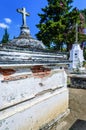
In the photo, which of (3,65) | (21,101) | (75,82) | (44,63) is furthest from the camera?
(75,82)

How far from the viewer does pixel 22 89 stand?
4.93m

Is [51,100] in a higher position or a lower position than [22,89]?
lower

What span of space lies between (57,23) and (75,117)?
57.5 ft

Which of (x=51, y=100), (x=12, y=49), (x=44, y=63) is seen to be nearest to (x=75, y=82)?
(x=51, y=100)

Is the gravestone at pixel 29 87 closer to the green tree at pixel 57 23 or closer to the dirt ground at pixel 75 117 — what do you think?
the dirt ground at pixel 75 117

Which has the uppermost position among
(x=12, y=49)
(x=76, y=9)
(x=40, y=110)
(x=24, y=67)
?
(x=76, y=9)

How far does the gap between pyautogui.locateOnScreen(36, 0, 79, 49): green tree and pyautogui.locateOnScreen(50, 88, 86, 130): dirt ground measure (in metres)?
14.9

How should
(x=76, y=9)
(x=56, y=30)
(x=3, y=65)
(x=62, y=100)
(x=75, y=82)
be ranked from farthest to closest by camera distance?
1. (x=76, y=9)
2. (x=56, y=30)
3. (x=75, y=82)
4. (x=62, y=100)
5. (x=3, y=65)

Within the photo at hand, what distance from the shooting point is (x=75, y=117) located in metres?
6.95

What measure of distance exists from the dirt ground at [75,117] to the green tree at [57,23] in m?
14.9

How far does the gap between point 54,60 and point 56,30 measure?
58.6 ft

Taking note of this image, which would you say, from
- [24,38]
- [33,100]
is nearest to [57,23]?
[24,38]

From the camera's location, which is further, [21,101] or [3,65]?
[21,101]

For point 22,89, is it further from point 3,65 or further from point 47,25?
point 47,25
